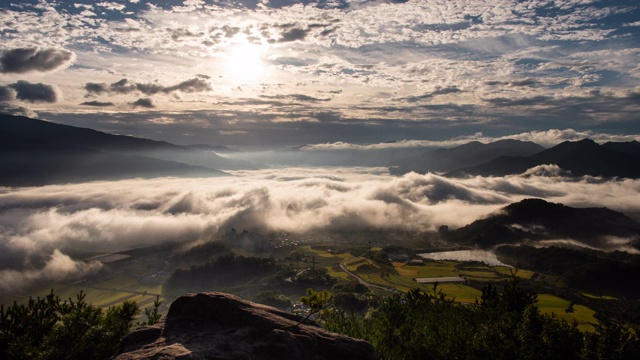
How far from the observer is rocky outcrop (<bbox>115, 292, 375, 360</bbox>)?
22.9 metres

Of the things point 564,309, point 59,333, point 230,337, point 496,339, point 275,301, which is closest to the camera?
point 230,337

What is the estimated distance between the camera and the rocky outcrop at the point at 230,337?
22.9 m

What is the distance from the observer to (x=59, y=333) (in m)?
37.3

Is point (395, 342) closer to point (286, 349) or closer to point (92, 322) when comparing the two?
point (286, 349)

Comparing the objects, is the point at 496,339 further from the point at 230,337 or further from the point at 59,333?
the point at 59,333

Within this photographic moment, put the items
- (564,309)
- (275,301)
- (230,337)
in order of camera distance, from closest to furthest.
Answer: (230,337), (564,309), (275,301)

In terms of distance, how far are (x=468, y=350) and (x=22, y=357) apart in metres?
42.6

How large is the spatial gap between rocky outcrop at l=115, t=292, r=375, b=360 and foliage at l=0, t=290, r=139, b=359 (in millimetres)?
14941

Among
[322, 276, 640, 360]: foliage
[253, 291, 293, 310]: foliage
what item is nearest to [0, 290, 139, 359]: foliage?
[322, 276, 640, 360]: foliage

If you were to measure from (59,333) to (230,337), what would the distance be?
2424 centimetres

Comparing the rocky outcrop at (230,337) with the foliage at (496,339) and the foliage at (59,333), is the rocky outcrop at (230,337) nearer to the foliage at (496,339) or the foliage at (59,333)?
the foliage at (59,333)

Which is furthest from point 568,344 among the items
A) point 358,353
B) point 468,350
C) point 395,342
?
point 358,353

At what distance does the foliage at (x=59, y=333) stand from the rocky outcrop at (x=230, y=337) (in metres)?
14.9

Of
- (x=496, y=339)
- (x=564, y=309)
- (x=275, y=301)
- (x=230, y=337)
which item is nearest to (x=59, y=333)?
(x=230, y=337)
